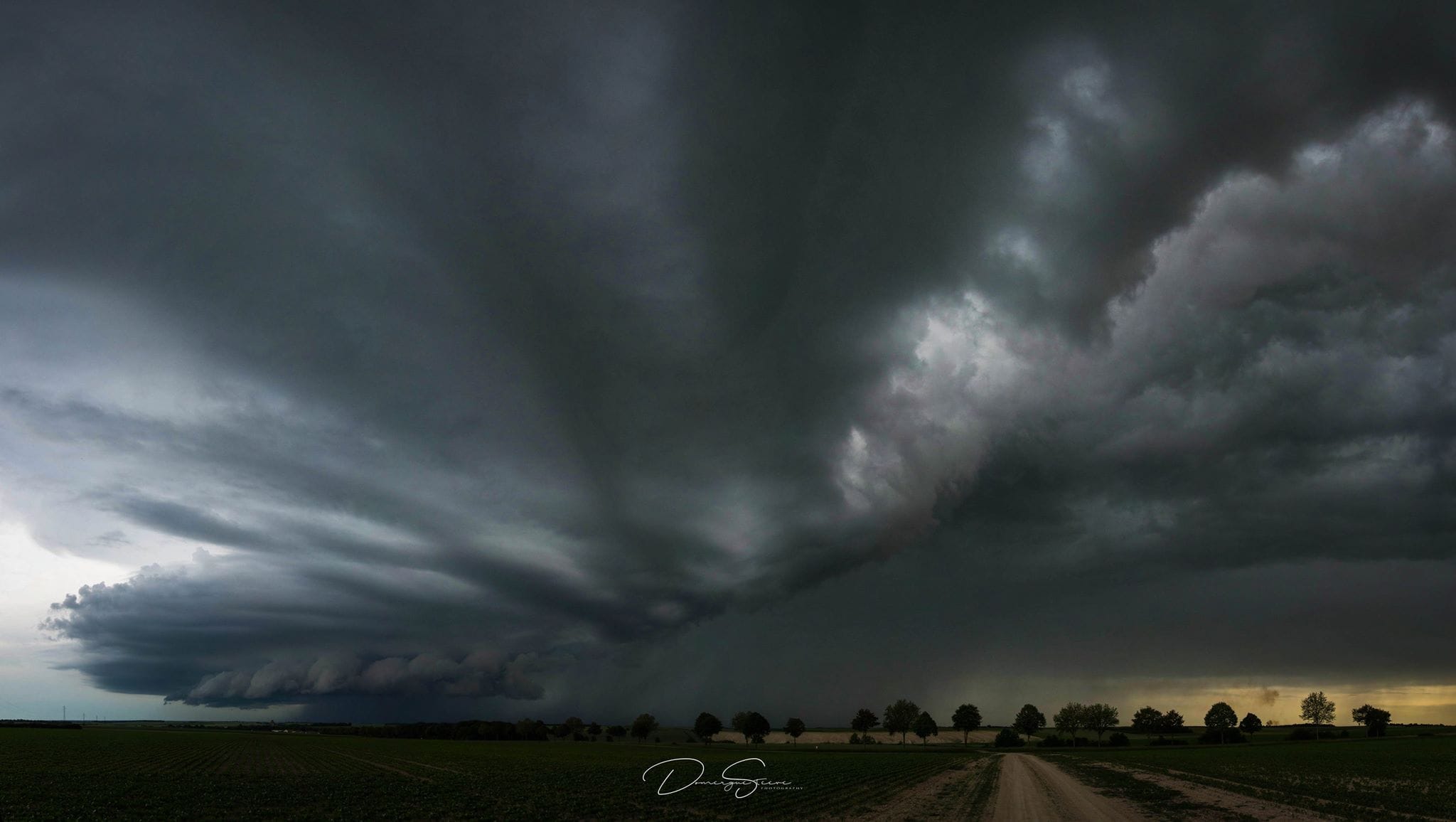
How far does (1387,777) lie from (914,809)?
202ft

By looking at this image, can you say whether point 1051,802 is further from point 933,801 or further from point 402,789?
point 402,789

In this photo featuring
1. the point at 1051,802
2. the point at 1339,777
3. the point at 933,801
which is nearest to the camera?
the point at 1051,802

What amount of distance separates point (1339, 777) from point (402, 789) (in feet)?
311

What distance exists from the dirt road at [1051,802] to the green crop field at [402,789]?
938cm

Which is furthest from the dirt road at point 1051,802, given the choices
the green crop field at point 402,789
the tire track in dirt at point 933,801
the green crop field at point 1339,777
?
the green crop field at point 402,789

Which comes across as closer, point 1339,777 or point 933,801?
point 933,801

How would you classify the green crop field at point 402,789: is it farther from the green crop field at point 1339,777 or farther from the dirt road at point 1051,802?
the green crop field at point 1339,777

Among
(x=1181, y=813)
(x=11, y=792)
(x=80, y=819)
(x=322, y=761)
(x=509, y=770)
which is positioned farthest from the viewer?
(x=322, y=761)

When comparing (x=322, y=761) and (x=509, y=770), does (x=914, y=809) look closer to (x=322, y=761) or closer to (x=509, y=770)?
(x=509, y=770)

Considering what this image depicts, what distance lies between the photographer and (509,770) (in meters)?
85.9

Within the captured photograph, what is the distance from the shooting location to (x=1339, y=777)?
73375 millimetres

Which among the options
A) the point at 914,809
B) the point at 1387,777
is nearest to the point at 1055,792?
the point at 914,809

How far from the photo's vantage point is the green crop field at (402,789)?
4609 centimetres

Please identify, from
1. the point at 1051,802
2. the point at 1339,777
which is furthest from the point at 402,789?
the point at 1339,777
